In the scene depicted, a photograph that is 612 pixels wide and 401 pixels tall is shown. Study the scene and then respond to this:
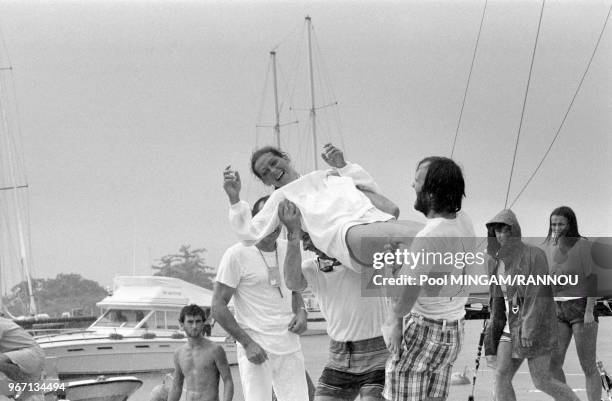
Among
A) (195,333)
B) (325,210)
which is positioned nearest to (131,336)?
(195,333)

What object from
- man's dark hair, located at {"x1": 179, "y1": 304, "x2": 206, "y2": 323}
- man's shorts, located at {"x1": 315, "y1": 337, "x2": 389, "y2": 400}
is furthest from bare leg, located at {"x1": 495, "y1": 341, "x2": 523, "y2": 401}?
man's shorts, located at {"x1": 315, "y1": 337, "x2": 389, "y2": 400}

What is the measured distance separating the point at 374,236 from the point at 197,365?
3.27 m

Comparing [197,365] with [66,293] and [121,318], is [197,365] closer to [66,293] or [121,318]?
[121,318]

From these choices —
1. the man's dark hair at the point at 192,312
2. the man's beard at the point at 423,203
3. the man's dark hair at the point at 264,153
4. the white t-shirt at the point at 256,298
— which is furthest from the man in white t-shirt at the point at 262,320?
the man's beard at the point at 423,203

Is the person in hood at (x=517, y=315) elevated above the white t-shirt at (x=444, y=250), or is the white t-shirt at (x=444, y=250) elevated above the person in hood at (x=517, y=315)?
the white t-shirt at (x=444, y=250)

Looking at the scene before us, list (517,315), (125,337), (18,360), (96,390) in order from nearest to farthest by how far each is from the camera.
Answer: (18,360) → (517,315) → (96,390) → (125,337)

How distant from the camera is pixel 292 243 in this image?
4.47 m

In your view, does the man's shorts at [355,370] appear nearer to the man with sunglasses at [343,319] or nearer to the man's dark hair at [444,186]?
the man with sunglasses at [343,319]

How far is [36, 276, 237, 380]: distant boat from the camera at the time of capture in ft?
80.5

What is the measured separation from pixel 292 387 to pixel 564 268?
2533 millimetres

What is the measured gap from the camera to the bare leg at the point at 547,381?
253 inches

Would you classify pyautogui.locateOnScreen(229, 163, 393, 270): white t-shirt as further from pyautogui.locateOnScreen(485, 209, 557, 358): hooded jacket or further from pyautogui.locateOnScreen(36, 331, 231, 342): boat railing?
pyautogui.locateOnScreen(36, 331, 231, 342): boat railing

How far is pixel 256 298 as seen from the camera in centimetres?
→ 567

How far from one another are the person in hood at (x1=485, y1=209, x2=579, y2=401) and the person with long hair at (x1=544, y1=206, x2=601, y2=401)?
0.43 m
